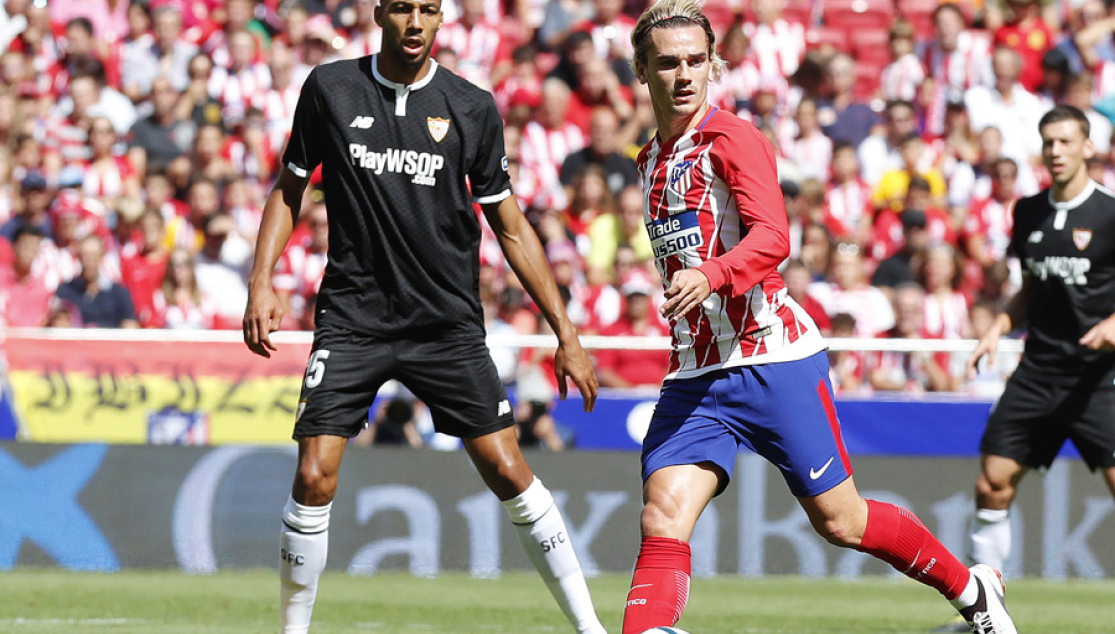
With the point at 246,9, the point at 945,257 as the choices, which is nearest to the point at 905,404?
the point at 945,257

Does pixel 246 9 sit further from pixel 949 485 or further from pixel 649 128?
pixel 949 485

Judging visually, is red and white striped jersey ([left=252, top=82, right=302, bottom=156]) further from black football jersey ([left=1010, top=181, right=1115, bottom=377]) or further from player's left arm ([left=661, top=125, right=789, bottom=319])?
player's left arm ([left=661, top=125, right=789, bottom=319])

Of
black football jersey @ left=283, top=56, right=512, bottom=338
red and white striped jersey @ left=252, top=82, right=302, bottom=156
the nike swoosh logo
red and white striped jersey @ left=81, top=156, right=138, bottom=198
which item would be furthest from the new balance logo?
red and white striped jersey @ left=252, top=82, right=302, bottom=156

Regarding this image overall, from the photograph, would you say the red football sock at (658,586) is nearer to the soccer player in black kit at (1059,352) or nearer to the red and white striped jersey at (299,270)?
the soccer player in black kit at (1059,352)

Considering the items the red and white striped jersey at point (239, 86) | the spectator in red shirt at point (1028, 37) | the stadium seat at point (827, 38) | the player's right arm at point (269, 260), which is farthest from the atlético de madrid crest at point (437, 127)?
the spectator in red shirt at point (1028, 37)

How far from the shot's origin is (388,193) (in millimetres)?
5719

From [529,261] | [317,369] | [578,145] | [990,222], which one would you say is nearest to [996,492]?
[529,261]

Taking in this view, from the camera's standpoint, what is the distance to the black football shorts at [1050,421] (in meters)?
7.51

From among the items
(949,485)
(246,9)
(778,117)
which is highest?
(246,9)

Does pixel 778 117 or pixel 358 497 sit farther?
pixel 778 117

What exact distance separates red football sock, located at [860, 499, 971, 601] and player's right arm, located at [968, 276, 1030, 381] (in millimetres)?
2456

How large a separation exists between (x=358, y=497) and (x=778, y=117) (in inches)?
288

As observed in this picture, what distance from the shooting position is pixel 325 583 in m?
9.59

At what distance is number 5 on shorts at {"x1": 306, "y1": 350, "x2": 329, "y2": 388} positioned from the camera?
5.66 meters
